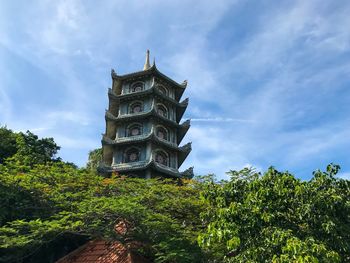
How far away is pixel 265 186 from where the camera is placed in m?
9.09

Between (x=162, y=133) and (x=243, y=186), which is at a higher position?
(x=162, y=133)

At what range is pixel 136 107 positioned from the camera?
1094 inches

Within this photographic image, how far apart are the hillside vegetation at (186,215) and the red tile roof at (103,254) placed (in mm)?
536

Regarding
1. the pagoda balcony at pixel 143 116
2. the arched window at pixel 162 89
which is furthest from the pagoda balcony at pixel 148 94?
the pagoda balcony at pixel 143 116

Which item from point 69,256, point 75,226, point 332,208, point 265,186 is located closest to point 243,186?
point 265,186

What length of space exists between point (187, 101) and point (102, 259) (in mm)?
16924

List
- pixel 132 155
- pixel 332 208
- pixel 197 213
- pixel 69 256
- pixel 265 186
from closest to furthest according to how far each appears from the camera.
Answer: pixel 332 208, pixel 265 186, pixel 197 213, pixel 69 256, pixel 132 155

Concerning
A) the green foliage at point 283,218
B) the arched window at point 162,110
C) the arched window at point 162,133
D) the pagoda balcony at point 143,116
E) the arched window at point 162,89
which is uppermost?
the arched window at point 162,89

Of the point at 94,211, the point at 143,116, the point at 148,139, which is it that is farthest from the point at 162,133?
the point at 94,211

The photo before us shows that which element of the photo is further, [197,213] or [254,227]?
[197,213]

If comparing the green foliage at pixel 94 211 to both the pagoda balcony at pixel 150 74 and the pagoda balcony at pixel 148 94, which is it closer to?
the pagoda balcony at pixel 148 94

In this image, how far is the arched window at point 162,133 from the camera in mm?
26611

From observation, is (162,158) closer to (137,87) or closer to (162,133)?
(162,133)

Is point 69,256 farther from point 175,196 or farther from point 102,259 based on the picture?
point 175,196
